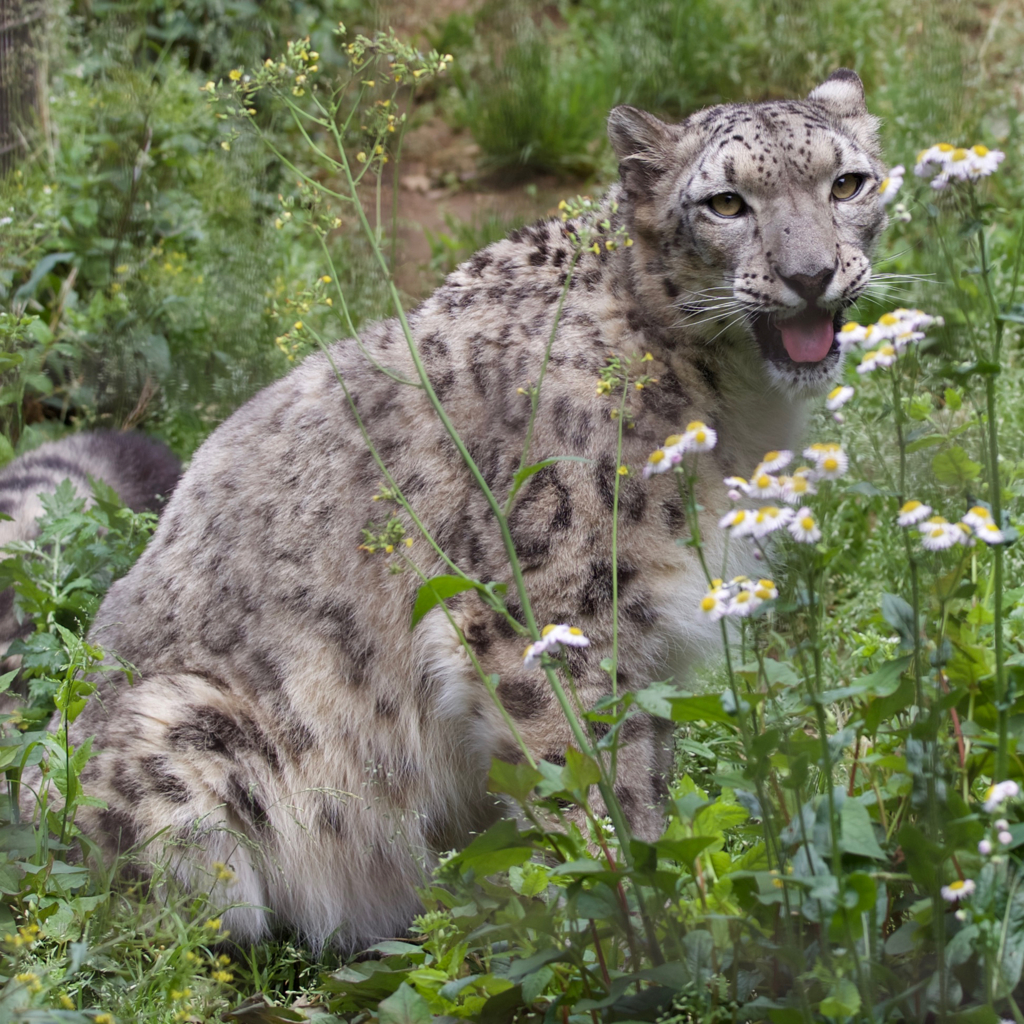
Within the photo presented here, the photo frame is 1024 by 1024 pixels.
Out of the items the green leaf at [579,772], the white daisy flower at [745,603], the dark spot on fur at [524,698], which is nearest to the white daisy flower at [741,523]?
the white daisy flower at [745,603]

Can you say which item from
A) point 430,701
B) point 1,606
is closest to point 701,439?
point 430,701

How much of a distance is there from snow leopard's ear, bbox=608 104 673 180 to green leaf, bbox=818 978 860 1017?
2.43m

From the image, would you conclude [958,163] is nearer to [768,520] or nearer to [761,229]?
[768,520]

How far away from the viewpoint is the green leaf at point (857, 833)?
6.83ft

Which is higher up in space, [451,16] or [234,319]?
[451,16]

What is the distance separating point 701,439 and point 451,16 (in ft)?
23.1

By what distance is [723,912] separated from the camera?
7.91ft

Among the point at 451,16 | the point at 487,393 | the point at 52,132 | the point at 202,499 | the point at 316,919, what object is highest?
the point at 451,16

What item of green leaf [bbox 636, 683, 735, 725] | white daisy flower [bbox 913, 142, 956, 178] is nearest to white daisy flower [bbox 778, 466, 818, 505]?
green leaf [bbox 636, 683, 735, 725]

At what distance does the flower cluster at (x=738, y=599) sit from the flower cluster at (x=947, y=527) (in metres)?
0.19

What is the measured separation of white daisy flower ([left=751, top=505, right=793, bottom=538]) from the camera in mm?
1899

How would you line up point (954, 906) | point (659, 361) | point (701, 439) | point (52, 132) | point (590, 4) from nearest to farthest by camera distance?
1. point (701, 439)
2. point (954, 906)
3. point (659, 361)
4. point (52, 132)
5. point (590, 4)

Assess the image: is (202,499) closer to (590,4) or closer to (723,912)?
(723,912)

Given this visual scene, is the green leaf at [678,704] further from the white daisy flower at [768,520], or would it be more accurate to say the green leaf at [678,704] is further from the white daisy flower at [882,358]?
the white daisy flower at [882,358]
